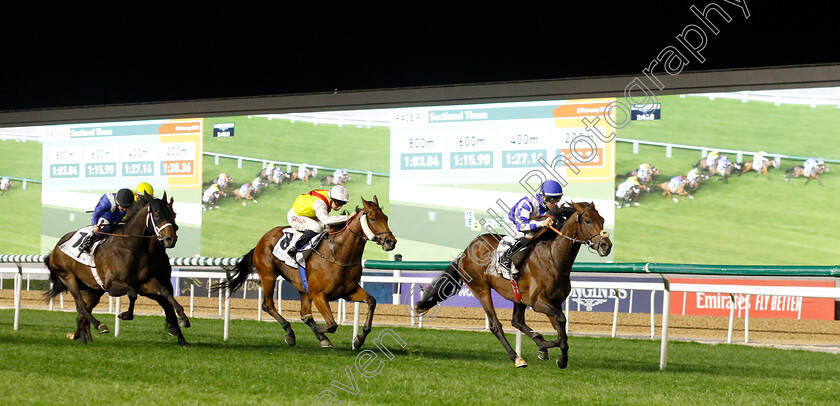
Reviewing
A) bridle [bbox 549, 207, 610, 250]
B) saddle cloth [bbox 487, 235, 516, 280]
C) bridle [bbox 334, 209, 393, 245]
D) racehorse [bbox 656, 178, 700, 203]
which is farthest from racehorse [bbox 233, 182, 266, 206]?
bridle [bbox 549, 207, 610, 250]

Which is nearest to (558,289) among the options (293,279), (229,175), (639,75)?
(293,279)

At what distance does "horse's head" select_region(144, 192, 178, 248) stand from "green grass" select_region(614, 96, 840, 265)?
687cm

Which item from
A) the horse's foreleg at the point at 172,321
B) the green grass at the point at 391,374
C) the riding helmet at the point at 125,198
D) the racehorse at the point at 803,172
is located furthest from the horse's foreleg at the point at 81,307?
the racehorse at the point at 803,172

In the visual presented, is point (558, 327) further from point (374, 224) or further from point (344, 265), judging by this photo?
point (344, 265)

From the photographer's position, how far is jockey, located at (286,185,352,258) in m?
8.07

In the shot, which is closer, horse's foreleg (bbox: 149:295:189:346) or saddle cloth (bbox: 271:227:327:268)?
horse's foreleg (bbox: 149:295:189:346)

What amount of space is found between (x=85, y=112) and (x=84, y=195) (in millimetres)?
1412

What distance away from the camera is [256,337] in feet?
29.8

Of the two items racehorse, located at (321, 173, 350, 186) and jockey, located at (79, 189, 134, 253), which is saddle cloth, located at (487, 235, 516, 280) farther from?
racehorse, located at (321, 173, 350, 186)

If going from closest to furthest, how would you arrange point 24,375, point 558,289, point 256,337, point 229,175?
point 24,375 → point 558,289 → point 256,337 → point 229,175

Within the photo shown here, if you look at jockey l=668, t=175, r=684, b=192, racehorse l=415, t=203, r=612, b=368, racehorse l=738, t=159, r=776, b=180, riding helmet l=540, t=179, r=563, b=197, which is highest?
racehorse l=738, t=159, r=776, b=180

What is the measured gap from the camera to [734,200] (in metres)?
12.0

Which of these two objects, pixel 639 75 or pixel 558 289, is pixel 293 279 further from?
pixel 639 75

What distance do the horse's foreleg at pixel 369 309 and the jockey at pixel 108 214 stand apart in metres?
2.10
